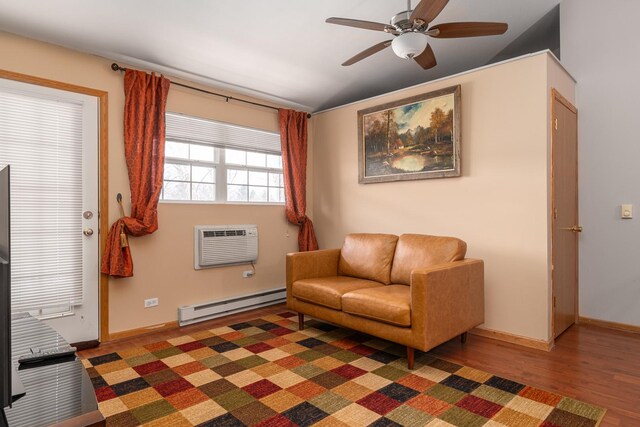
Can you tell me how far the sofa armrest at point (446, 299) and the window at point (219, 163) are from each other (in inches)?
97.1

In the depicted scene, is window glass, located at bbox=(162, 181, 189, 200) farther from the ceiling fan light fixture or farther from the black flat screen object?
the black flat screen object

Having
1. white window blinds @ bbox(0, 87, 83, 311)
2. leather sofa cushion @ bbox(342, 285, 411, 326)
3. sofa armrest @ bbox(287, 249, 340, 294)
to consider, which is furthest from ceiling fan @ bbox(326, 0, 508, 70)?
white window blinds @ bbox(0, 87, 83, 311)

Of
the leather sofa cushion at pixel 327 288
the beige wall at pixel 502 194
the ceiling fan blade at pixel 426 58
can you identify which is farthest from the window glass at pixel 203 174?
the ceiling fan blade at pixel 426 58

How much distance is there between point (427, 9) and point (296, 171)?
2744 millimetres

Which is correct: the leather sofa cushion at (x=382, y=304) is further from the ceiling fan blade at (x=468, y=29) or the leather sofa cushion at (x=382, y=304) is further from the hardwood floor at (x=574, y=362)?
the ceiling fan blade at (x=468, y=29)

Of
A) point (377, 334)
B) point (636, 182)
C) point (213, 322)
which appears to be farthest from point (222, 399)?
point (636, 182)

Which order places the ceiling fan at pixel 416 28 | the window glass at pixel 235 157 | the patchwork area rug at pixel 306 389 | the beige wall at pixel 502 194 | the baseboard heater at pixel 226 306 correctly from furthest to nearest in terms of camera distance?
1. the window glass at pixel 235 157
2. the baseboard heater at pixel 226 306
3. the beige wall at pixel 502 194
4. the ceiling fan at pixel 416 28
5. the patchwork area rug at pixel 306 389

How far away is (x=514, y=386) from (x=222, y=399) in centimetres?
181

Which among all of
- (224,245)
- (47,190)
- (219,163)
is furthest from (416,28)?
(47,190)

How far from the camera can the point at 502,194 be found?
3.20 meters

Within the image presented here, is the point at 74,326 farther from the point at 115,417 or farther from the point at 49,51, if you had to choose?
the point at 49,51

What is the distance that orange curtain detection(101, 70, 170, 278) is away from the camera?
323cm

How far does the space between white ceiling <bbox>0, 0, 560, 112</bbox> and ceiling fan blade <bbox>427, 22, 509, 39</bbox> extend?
2.68ft

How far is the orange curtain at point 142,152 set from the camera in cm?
323
